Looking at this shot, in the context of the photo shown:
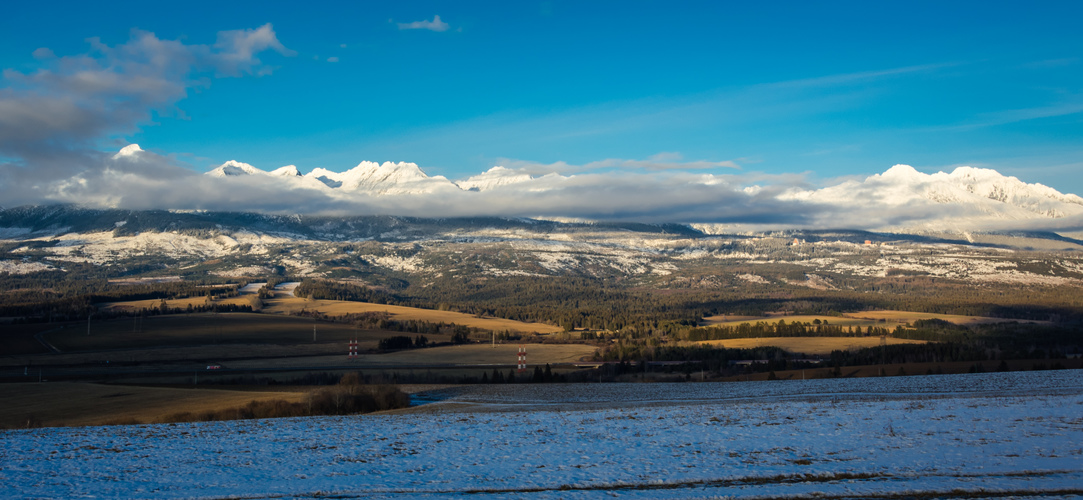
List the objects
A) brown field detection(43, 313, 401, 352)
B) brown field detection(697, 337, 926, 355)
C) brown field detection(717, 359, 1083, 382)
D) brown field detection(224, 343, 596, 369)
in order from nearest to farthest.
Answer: brown field detection(717, 359, 1083, 382) < brown field detection(224, 343, 596, 369) < brown field detection(697, 337, 926, 355) < brown field detection(43, 313, 401, 352)

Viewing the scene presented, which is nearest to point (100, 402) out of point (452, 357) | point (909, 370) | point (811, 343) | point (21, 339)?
point (452, 357)

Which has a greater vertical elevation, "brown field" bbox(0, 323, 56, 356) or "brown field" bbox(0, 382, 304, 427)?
"brown field" bbox(0, 382, 304, 427)

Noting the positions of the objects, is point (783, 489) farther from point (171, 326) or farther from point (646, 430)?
point (171, 326)

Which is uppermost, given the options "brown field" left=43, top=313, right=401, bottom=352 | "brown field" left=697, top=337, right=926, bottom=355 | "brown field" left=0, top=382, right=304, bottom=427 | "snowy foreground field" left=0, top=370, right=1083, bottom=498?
"snowy foreground field" left=0, top=370, right=1083, bottom=498

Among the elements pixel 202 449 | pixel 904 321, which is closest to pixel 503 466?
pixel 202 449

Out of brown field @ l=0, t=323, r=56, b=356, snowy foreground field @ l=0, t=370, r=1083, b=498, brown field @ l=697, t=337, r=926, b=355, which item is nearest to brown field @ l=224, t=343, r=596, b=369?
brown field @ l=697, t=337, r=926, b=355

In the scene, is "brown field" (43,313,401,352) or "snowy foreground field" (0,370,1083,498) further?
"brown field" (43,313,401,352)

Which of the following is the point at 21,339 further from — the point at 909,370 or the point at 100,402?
the point at 909,370

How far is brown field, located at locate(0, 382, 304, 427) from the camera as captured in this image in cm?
5019

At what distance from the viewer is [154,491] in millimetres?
19422

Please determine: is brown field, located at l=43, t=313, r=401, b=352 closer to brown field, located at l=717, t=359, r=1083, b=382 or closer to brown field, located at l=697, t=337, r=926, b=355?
brown field, located at l=697, t=337, r=926, b=355

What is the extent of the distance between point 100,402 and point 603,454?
2295 inches

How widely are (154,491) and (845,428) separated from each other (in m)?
25.4

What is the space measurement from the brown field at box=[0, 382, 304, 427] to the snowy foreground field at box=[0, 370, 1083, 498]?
18.7 m
